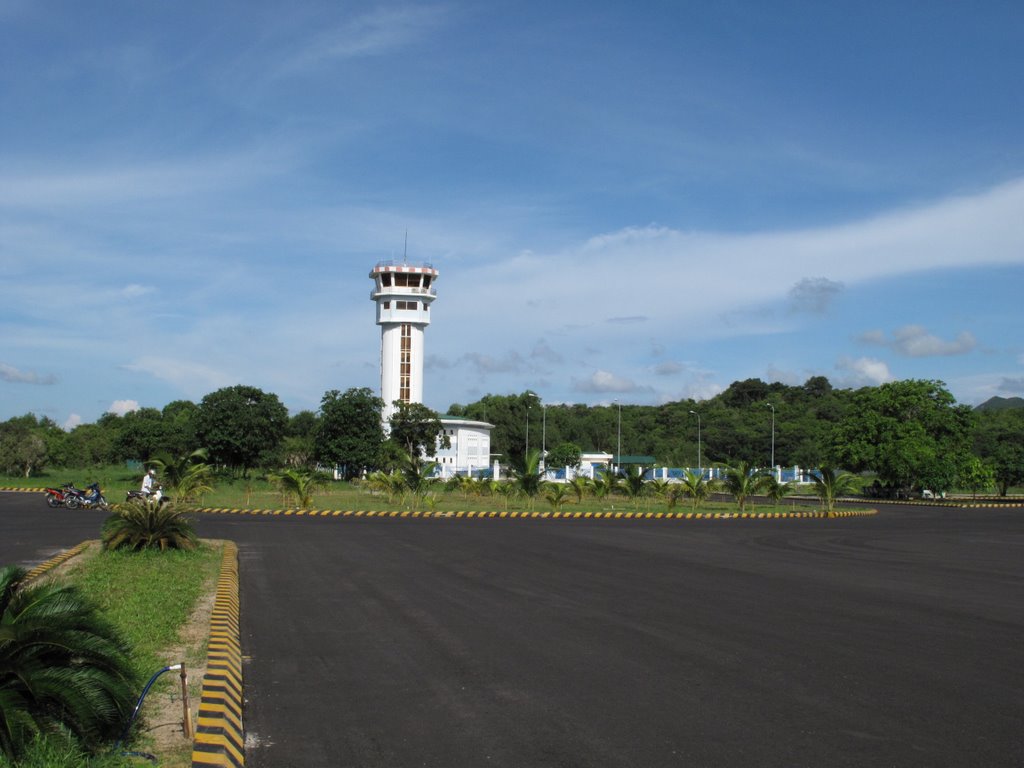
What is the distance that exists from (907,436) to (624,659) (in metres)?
53.6

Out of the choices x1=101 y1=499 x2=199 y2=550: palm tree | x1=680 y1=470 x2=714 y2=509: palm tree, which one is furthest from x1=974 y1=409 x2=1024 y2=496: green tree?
Result: x1=101 y1=499 x2=199 y2=550: palm tree

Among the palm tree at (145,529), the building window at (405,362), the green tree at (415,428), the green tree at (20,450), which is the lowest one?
the palm tree at (145,529)

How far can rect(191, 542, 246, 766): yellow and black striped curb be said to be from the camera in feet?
19.4

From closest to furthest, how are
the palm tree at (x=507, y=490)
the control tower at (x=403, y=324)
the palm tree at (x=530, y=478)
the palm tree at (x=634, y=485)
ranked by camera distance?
the palm tree at (x=530, y=478) → the palm tree at (x=507, y=490) → the palm tree at (x=634, y=485) → the control tower at (x=403, y=324)

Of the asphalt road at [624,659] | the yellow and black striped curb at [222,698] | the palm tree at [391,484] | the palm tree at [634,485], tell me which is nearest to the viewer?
the yellow and black striped curb at [222,698]

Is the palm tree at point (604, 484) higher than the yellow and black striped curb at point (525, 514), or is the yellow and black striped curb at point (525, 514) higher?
the palm tree at point (604, 484)

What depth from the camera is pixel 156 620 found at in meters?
10.4

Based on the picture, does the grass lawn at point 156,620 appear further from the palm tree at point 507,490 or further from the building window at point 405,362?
the building window at point 405,362

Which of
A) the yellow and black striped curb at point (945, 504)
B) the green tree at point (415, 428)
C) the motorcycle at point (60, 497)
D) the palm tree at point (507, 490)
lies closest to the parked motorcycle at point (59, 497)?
the motorcycle at point (60, 497)

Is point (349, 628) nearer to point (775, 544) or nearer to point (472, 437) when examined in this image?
point (775, 544)

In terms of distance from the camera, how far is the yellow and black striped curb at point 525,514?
1324 inches

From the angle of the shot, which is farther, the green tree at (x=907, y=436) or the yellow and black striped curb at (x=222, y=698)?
the green tree at (x=907, y=436)

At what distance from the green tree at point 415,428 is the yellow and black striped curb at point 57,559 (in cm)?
4703

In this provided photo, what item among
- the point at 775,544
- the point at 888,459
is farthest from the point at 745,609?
the point at 888,459
